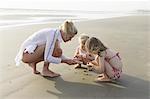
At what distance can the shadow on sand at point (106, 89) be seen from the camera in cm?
482

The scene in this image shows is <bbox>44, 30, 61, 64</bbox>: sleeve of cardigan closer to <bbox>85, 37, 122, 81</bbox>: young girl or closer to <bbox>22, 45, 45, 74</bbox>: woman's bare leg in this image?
<bbox>22, 45, 45, 74</bbox>: woman's bare leg

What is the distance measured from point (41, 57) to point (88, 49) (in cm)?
79

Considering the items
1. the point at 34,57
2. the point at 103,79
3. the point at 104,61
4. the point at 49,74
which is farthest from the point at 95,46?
the point at 34,57

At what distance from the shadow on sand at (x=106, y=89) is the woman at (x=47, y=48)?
304 millimetres

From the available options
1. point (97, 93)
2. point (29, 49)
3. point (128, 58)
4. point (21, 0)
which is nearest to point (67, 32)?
point (29, 49)

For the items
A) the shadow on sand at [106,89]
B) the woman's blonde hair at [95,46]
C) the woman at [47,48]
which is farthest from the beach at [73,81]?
the woman's blonde hair at [95,46]

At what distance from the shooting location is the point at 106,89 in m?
5.09

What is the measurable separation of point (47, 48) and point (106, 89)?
3.62 ft

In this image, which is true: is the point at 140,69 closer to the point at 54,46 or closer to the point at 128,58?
the point at 128,58

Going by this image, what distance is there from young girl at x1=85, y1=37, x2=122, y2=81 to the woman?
34 centimetres

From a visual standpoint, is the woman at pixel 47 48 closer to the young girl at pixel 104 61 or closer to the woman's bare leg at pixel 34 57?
the woman's bare leg at pixel 34 57

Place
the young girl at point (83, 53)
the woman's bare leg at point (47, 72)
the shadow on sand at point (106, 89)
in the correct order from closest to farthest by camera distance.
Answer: the shadow on sand at point (106, 89) → the woman's bare leg at point (47, 72) → the young girl at point (83, 53)

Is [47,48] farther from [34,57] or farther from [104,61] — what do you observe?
[104,61]

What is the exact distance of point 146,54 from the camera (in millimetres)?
6984
